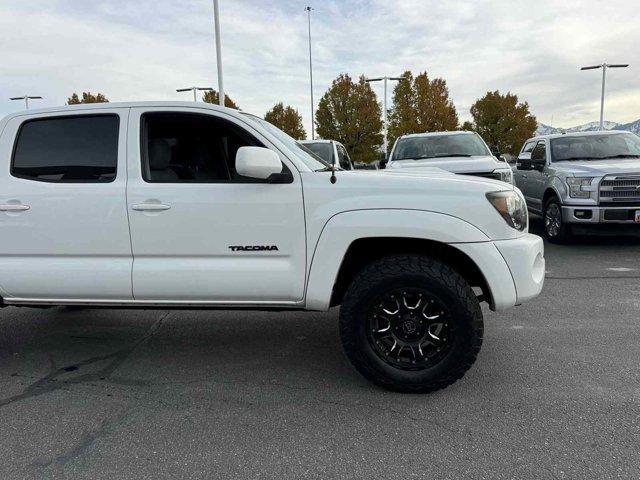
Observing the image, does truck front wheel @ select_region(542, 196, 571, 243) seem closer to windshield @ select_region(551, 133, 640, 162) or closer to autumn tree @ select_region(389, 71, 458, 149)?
windshield @ select_region(551, 133, 640, 162)

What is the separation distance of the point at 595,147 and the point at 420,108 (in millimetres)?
28427

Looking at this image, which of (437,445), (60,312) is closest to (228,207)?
(437,445)

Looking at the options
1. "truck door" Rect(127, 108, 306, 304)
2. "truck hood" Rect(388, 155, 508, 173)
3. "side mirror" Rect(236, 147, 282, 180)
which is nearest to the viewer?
"side mirror" Rect(236, 147, 282, 180)

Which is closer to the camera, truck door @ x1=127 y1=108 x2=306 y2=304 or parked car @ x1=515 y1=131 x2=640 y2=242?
truck door @ x1=127 y1=108 x2=306 y2=304

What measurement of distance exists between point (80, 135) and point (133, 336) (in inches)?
72.1

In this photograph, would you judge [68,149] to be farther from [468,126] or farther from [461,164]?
[468,126]

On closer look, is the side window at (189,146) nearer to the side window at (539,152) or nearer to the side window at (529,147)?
the side window at (539,152)

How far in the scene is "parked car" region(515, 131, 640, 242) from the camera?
7191 mm

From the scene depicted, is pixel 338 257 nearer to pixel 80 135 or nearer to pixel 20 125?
pixel 80 135

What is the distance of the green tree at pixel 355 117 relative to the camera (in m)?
37.8

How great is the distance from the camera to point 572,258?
7059mm

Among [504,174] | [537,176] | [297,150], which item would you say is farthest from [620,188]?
[297,150]

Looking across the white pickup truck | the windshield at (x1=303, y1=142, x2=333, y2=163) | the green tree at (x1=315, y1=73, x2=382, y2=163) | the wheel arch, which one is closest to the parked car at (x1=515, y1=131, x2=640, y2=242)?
the windshield at (x1=303, y1=142, x2=333, y2=163)

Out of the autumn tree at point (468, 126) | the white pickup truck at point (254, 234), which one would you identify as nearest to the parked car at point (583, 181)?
the white pickup truck at point (254, 234)
